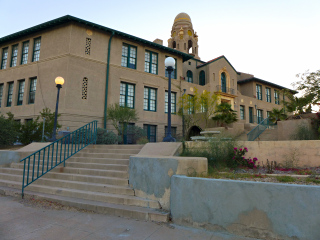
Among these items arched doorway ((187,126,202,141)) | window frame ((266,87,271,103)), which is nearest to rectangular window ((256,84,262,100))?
window frame ((266,87,271,103))

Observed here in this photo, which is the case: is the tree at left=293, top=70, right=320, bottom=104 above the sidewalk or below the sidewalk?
above

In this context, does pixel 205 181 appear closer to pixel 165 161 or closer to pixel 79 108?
pixel 165 161

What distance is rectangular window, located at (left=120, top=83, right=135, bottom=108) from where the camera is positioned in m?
18.2

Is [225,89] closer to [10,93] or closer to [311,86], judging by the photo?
[311,86]

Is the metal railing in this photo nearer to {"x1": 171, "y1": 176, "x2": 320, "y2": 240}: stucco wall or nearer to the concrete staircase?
the concrete staircase

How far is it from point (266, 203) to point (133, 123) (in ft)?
49.9

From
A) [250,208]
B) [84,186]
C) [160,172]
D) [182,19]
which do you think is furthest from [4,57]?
→ [182,19]

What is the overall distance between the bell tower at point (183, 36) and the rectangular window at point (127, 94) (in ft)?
56.0

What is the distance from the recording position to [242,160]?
7363 mm

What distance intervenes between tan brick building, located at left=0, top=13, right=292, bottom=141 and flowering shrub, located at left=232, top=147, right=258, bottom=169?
11.8 m

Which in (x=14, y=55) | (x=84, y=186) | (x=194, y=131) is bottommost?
(x=84, y=186)

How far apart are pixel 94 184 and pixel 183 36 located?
102 ft

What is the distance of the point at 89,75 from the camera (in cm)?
1680

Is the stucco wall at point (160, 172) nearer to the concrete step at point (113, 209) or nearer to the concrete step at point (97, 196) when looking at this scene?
the concrete step at point (97, 196)
